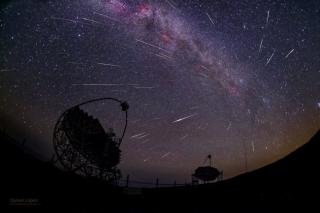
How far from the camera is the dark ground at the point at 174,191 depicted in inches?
367

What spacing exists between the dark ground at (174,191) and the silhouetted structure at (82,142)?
20.2 feet

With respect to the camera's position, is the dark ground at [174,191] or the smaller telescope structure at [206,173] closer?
the dark ground at [174,191]

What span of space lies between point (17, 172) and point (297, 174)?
13.7 metres

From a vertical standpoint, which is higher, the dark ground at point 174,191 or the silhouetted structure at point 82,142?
the silhouetted structure at point 82,142

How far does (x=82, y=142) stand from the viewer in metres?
23.3

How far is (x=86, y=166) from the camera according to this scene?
78.7 ft

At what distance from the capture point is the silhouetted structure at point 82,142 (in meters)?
22.6

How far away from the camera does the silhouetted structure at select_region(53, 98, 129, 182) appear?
2261 centimetres

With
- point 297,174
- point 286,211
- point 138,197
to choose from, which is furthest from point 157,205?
point 297,174

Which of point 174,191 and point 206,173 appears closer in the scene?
point 174,191

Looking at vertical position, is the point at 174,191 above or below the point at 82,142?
below

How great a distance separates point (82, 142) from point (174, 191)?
448 inches

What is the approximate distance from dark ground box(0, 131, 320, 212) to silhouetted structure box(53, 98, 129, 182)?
6.17m

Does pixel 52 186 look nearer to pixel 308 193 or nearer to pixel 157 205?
pixel 157 205
